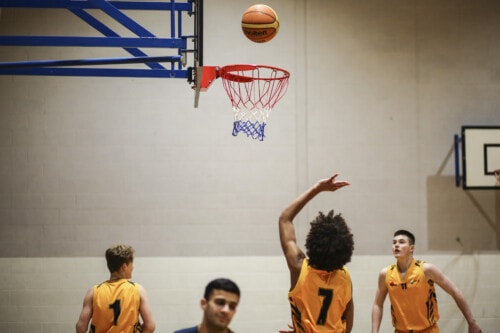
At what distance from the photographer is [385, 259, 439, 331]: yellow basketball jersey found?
237 inches

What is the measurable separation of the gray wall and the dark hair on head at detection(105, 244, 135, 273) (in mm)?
3031

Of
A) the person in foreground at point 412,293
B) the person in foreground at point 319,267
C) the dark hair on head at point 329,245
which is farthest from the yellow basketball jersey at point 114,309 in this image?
the person in foreground at point 412,293

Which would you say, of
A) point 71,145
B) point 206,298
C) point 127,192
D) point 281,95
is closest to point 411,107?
point 281,95

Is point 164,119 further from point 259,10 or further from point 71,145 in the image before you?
point 259,10

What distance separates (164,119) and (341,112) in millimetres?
2374

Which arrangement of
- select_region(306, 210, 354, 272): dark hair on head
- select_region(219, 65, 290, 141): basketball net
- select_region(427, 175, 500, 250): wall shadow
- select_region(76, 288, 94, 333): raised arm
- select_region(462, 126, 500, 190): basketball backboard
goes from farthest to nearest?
1. select_region(427, 175, 500, 250): wall shadow
2. select_region(462, 126, 500, 190): basketball backboard
3. select_region(219, 65, 290, 141): basketball net
4. select_region(76, 288, 94, 333): raised arm
5. select_region(306, 210, 354, 272): dark hair on head

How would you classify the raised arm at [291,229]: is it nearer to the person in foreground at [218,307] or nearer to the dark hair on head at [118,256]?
the person in foreground at [218,307]

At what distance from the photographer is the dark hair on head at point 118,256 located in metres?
5.19

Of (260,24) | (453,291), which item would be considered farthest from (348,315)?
(260,24)

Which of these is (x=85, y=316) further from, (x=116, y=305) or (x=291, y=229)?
(x=291, y=229)

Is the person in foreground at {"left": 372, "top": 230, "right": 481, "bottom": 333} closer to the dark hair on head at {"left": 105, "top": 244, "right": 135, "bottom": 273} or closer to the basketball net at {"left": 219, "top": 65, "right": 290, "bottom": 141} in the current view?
the basketball net at {"left": 219, "top": 65, "right": 290, "bottom": 141}

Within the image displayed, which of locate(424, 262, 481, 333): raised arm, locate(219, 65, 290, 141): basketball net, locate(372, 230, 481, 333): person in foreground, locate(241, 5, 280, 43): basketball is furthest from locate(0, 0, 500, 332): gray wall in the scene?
locate(241, 5, 280, 43): basketball

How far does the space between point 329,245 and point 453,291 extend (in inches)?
105

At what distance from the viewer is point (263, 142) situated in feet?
27.9
